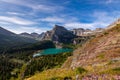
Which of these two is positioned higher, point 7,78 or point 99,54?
point 99,54

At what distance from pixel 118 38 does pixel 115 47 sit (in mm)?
4902

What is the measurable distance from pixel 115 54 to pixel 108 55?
4.28 ft

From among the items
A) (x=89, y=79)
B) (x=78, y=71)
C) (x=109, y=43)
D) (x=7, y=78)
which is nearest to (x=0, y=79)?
(x=7, y=78)

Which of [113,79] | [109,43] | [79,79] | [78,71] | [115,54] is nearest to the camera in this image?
[113,79]

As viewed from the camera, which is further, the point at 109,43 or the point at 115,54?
the point at 109,43

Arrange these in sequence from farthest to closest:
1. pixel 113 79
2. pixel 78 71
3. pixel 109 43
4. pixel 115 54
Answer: pixel 109 43, pixel 115 54, pixel 78 71, pixel 113 79

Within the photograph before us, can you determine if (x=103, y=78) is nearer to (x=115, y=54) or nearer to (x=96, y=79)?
(x=96, y=79)

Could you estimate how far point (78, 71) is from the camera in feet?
70.6

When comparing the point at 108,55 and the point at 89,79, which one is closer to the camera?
the point at 89,79

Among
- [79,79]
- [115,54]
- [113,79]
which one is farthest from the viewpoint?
[115,54]

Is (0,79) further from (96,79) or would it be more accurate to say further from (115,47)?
(96,79)

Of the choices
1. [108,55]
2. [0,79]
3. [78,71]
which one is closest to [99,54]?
[108,55]

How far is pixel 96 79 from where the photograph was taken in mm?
10758

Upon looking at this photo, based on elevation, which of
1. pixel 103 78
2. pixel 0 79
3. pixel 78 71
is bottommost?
pixel 0 79
